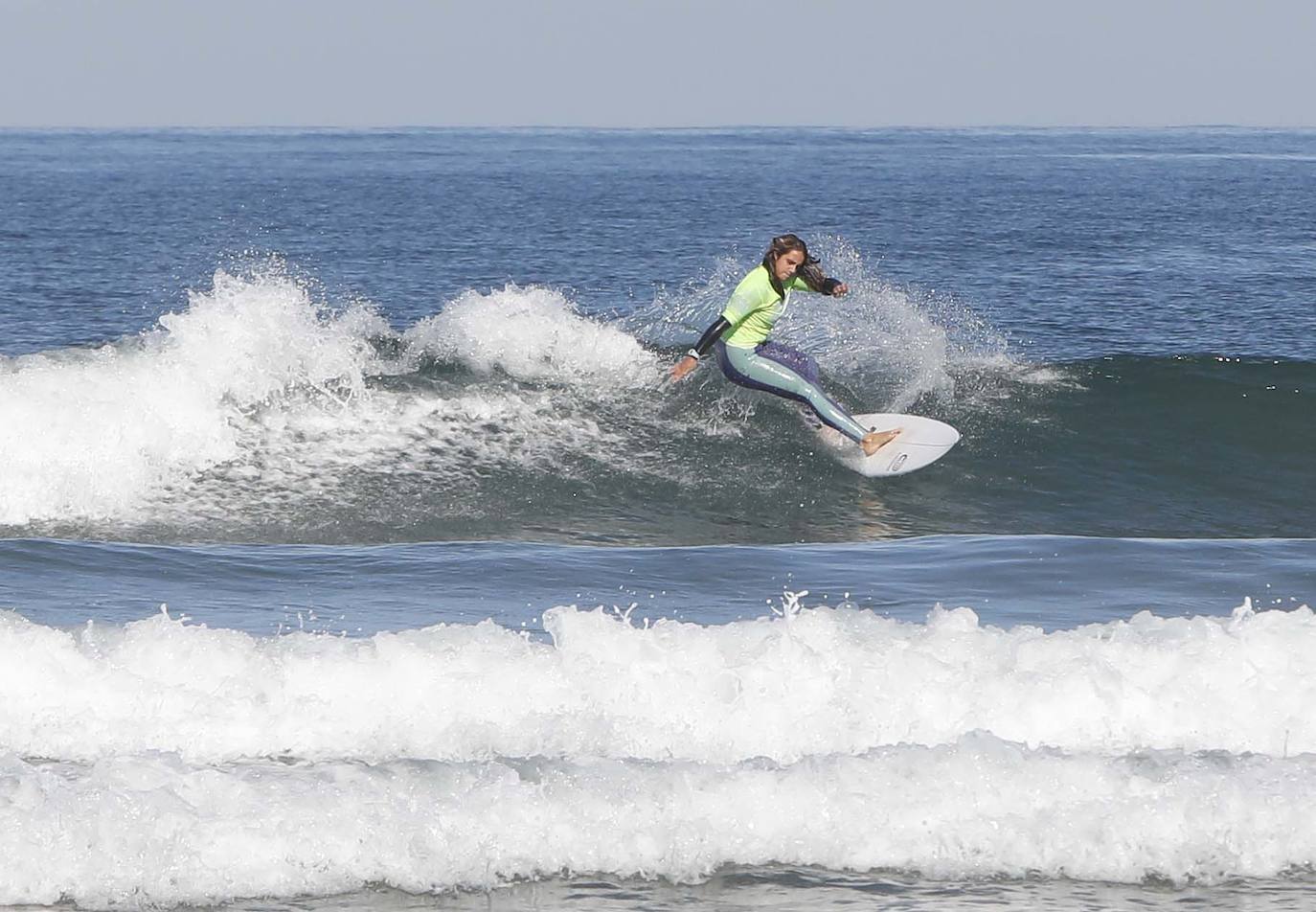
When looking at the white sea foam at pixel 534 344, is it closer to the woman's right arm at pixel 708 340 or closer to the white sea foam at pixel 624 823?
the woman's right arm at pixel 708 340

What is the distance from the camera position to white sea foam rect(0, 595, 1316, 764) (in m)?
7.58

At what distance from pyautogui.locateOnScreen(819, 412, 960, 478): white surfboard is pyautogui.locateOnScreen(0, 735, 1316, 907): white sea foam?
7115 millimetres

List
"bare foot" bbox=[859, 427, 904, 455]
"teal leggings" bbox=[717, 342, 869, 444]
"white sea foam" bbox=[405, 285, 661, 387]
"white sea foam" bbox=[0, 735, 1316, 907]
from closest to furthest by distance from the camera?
"white sea foam" bbox=[0, 735, 1316, 907]
"teal leggings" bbox=[717, 342, 869, 444]
"bare foot" bbox=[859, 427, 904, 455]
"white sea foam" bbox=[405, 285, 661, 387]

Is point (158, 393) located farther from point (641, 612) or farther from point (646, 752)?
point (646, 752)

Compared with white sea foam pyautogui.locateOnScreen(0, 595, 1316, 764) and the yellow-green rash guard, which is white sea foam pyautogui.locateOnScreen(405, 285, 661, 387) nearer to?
the yellow-green rash guard

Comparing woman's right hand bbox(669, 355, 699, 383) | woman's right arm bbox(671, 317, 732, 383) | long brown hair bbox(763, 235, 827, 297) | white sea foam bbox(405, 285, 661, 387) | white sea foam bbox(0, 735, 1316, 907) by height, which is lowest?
white sea foam bbox(0, 735, 1316, 907)

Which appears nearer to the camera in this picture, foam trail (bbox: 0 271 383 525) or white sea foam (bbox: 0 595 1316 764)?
white sea foam (bbox: 0 595 1316 764)

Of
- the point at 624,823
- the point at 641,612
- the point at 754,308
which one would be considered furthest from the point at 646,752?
the point at 754,308

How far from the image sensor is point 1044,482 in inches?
565

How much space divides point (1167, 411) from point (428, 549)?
7.99m

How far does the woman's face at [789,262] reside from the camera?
41.0ft

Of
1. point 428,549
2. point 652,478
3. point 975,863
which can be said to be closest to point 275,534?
point 428,549

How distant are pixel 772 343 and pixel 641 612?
4.40m

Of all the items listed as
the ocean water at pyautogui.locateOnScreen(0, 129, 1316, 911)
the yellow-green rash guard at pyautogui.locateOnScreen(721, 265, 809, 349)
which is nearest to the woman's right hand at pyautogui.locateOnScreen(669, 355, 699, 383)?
the yellow-green rash guard at pyautogui.locateOnScreen(721, 265, 809, 349)
